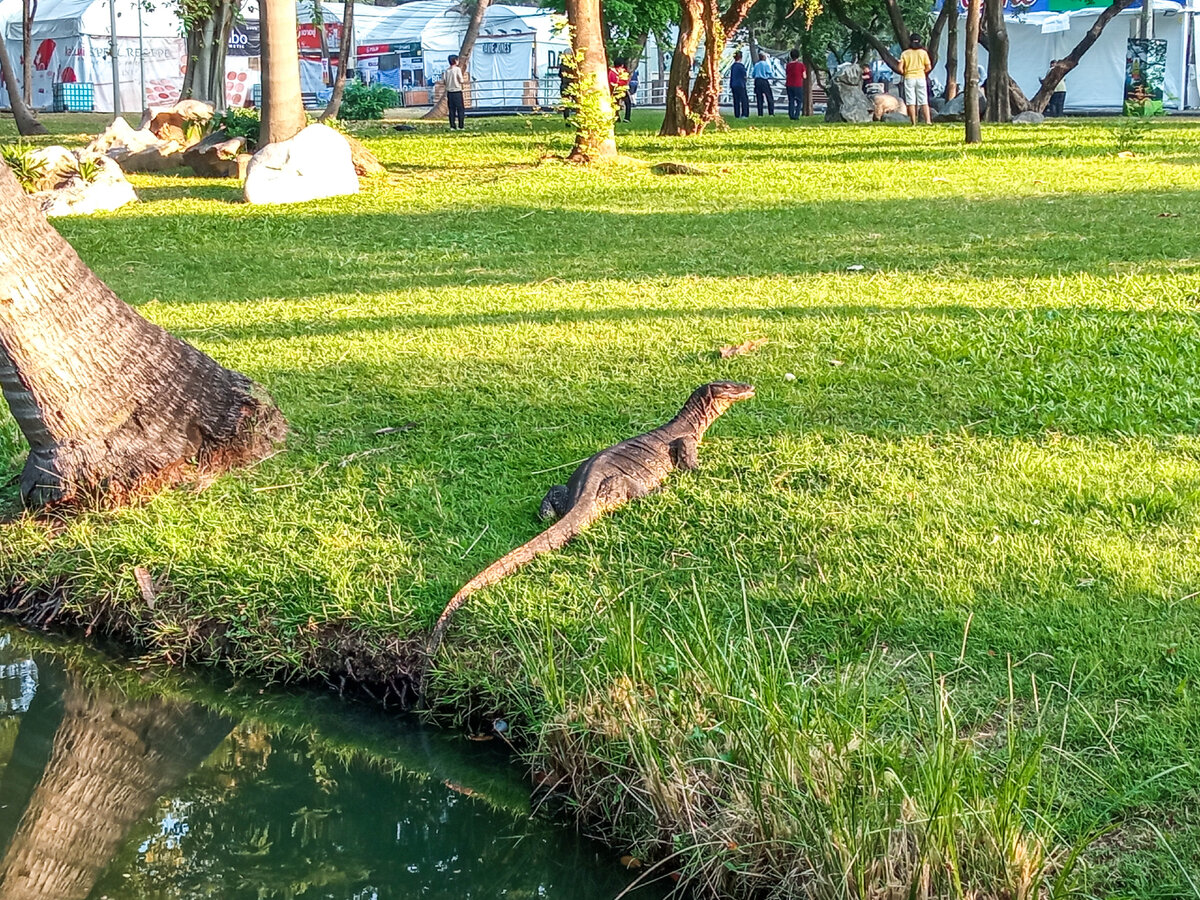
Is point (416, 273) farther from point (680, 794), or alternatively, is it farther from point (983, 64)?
point (983, 64)

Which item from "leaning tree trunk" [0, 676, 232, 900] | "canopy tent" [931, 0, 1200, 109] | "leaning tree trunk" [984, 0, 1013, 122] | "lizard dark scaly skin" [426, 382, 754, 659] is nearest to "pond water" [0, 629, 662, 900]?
"leaning tree trunk" [0, 676, 232, 900]

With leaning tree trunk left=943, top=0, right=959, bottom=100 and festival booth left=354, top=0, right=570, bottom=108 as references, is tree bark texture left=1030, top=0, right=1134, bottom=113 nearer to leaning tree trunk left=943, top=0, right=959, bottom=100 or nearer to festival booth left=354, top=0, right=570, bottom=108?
leaning tree trunk left=943, top=0, right=959, bottom=100

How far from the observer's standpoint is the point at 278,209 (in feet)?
43.1

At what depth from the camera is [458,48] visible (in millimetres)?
44531

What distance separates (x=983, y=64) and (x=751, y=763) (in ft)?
114

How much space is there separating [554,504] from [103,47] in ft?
127

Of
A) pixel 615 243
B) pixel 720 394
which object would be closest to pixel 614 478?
pixel 720 394

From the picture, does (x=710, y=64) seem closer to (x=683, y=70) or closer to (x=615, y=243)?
(x=683, y=70)

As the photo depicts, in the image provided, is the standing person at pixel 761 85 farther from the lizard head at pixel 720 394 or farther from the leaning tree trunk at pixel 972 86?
the lizard head at pixel 720 394

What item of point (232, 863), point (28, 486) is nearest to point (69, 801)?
point (232, 863)

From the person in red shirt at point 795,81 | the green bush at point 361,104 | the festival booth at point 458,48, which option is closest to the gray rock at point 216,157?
the green bush at point 361,104

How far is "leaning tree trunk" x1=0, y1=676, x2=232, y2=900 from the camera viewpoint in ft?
12.8

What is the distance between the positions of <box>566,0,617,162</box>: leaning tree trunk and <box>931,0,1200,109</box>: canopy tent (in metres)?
19.4

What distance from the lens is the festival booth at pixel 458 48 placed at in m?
41.2
